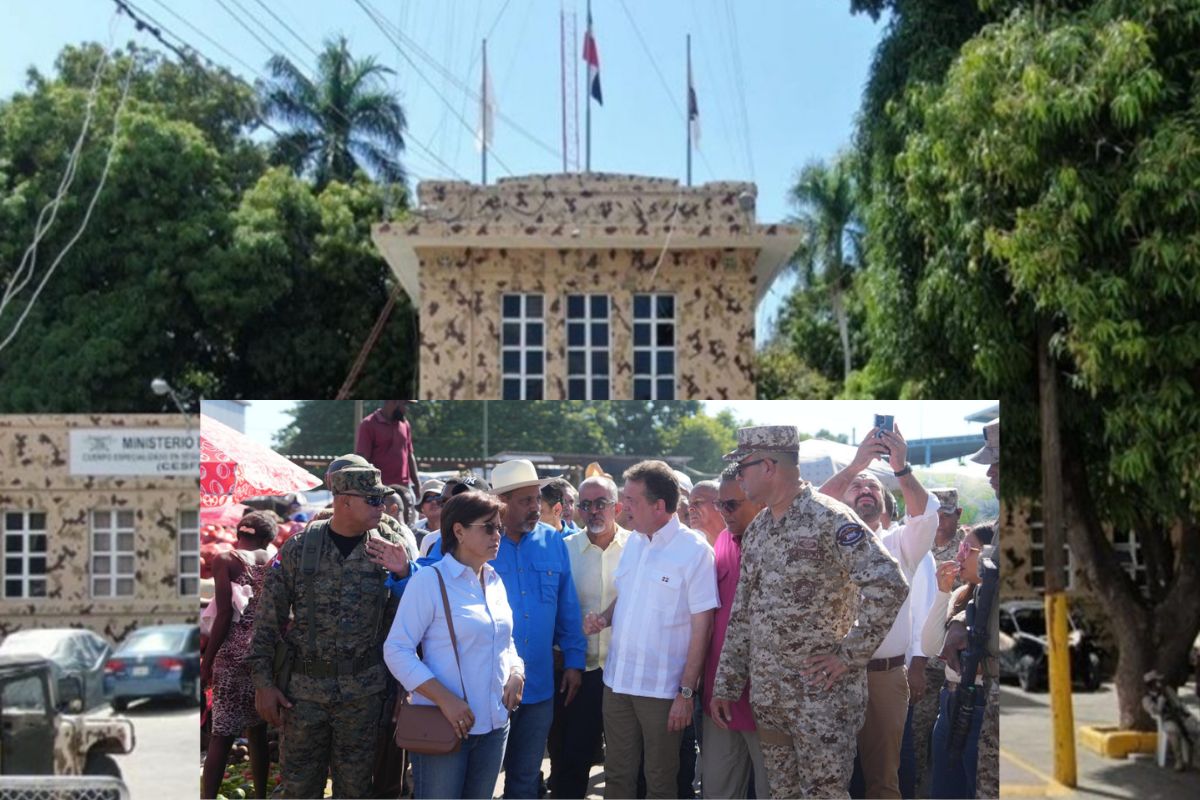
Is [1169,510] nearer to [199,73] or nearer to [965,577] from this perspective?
[965,577]

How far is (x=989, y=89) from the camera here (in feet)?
46.6

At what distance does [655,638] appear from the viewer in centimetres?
621

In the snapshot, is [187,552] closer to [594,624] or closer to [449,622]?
[594,624]

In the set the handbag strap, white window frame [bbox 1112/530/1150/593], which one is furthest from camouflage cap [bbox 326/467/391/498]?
white window frame [bbox 1112/530/1150/593]

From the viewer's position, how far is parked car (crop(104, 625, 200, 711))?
65.6ft

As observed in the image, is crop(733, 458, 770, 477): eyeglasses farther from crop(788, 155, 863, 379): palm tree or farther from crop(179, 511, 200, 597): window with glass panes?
crop(788, 155, 863, 379): palm tree

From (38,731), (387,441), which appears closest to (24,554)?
(38,731)

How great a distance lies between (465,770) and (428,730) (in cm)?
32

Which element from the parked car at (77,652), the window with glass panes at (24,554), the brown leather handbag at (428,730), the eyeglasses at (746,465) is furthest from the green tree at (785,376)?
the brown leather handbag at (428,730)

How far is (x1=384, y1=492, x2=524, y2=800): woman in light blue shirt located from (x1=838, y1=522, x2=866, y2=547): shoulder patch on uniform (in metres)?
1.50

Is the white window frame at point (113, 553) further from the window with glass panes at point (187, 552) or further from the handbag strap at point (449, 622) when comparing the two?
the handbag strap at point (449, 622)

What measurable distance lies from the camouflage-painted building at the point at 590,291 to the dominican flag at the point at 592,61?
2097 mm

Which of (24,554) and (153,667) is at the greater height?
(24,554)

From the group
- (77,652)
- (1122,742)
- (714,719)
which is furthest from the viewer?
(77,652)
